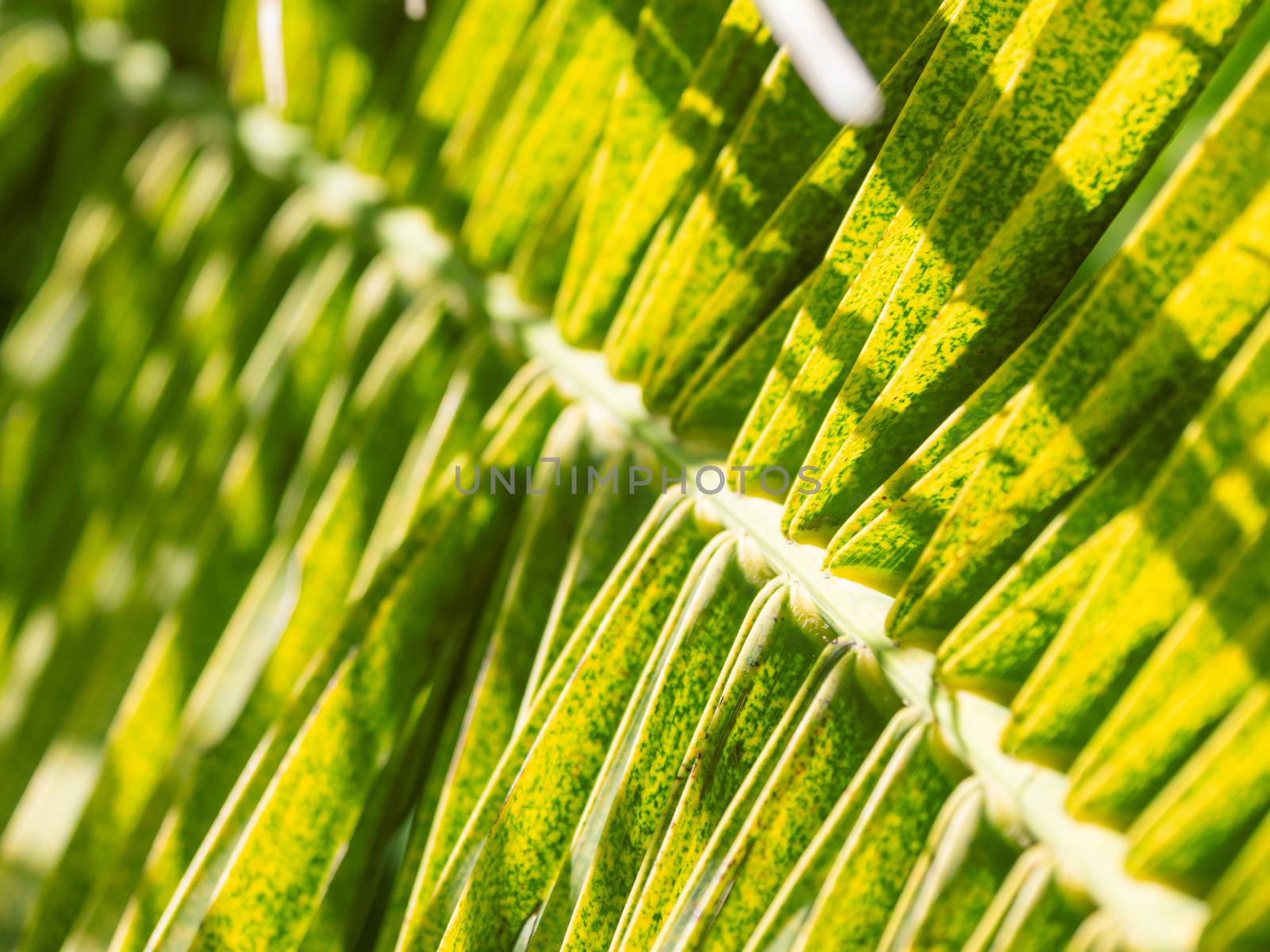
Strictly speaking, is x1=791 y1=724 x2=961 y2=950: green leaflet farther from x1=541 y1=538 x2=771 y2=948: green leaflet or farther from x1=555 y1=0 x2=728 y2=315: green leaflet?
x1=555 y1=0 x2=728 y2=315: green leaflet

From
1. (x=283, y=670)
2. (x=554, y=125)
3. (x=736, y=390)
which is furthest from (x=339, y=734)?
(x=554, y=125)

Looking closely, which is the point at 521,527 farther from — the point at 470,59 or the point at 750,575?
the point at 470,59

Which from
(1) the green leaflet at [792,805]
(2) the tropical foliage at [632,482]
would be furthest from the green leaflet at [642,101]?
(1) the green leaflet at [792,805]

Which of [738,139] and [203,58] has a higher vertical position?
[203,58]

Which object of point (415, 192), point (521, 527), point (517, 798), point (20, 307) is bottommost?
point (517, 798)

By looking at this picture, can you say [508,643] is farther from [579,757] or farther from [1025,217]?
[1025,217]

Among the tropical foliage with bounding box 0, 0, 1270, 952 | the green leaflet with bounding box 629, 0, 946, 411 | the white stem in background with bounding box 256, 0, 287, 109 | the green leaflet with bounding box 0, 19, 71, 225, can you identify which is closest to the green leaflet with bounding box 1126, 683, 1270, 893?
the tropical foliage with bounding box 0, 0, 1270, 952

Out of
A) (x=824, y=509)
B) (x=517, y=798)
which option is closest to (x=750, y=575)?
(x=824, y=509)
